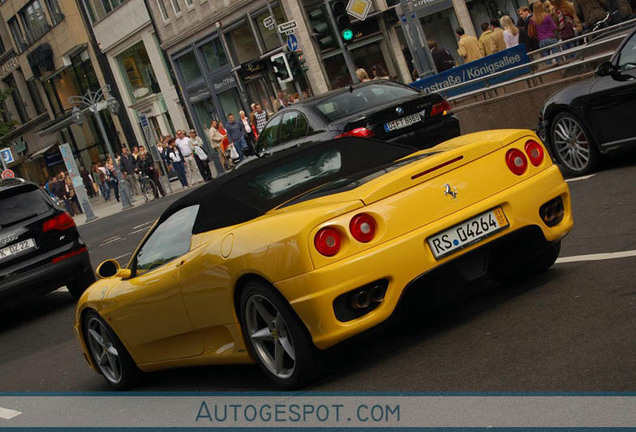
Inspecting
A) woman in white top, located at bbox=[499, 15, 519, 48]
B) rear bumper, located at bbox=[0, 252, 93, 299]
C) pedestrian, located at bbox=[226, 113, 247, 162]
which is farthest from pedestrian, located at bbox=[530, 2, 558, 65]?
pedestrian, located at bbox=[226, 113, 247, 162]

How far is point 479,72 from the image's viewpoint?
1884 cm

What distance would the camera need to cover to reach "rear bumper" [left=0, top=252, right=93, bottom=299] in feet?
40.1

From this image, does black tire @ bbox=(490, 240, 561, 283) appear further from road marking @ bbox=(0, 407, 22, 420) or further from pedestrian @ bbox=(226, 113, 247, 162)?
pedestrian @ bbox=(226, 113, 247, 162)

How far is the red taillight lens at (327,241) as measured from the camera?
535cm

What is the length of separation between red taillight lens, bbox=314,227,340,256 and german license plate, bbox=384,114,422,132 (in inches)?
351

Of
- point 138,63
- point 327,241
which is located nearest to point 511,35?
point 327,241

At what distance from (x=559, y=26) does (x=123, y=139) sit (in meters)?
40.1

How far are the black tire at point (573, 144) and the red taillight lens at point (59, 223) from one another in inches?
225

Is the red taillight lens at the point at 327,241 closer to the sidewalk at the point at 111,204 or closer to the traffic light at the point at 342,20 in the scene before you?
the traffic light at the point at 342,20

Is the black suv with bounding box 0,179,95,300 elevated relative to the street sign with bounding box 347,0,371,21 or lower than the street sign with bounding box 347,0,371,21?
lower

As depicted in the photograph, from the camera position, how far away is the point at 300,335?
546 centimetres

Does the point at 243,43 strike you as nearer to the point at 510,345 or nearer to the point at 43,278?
the point at 43,278

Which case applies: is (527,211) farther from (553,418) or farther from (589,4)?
(589,4)

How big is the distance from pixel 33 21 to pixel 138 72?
529 inches
